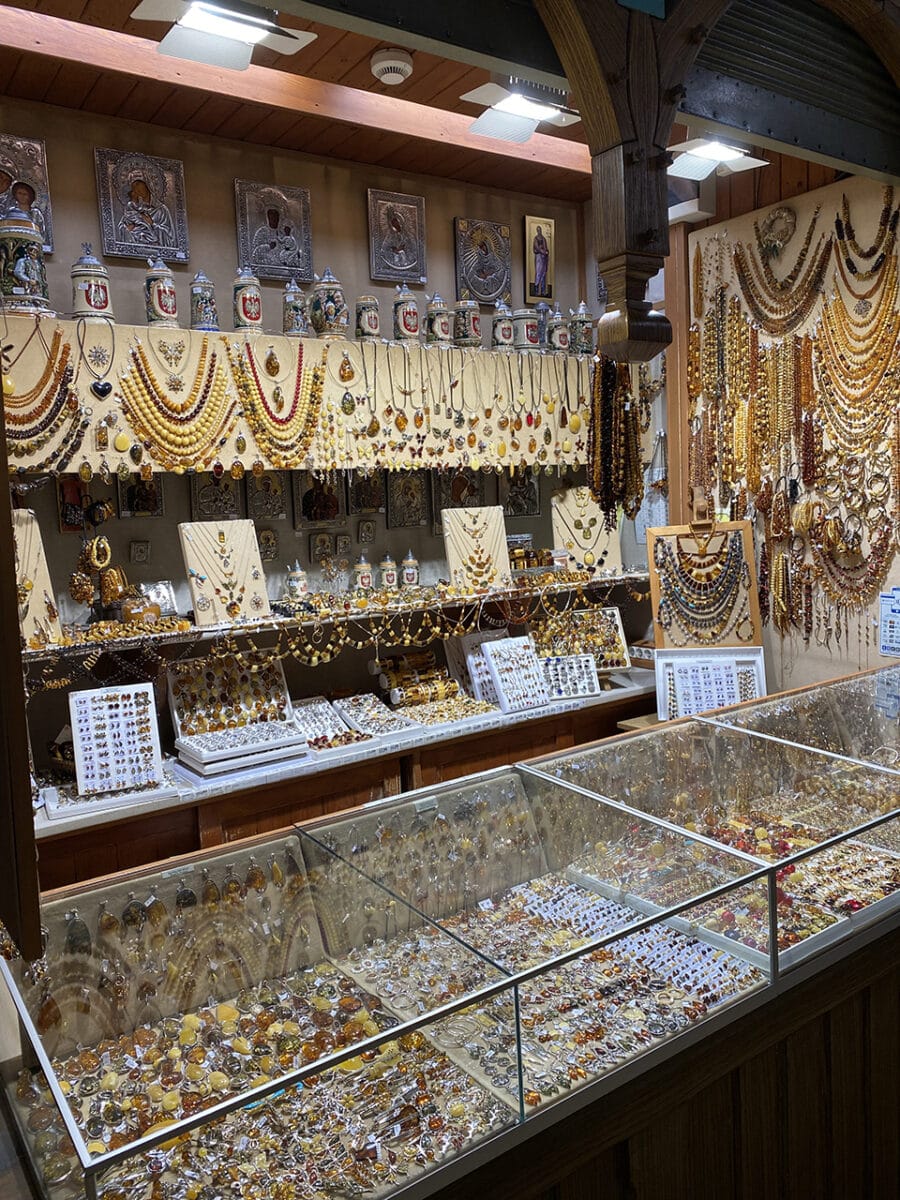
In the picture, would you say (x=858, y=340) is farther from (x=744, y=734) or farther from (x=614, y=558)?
(x=744, y=734)

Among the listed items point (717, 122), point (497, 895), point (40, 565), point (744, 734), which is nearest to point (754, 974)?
point (497, 895)

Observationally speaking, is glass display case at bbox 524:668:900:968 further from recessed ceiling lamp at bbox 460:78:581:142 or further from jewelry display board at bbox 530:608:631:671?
recessed ceiling lamp at bbox 460:78:581:142

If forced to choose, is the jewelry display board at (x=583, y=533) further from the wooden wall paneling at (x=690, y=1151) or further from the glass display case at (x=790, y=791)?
the wooden wall paneling at (x=690, y=1151)

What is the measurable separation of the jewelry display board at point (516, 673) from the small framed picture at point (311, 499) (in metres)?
0.99

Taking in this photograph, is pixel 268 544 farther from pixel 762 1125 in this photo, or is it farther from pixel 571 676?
pixel 762 1125

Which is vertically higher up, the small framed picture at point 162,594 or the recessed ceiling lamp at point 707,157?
the recessed ceiling lamp at point 707,157

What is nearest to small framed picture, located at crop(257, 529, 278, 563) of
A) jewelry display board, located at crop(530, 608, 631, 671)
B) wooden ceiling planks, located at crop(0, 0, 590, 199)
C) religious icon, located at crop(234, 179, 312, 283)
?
religious icon, located at crop(234, 179, 312, 283)

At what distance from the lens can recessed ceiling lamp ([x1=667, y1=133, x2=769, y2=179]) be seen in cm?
387

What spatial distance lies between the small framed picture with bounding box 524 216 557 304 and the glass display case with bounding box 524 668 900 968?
109 inches

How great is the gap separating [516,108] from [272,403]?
1468 millimetres

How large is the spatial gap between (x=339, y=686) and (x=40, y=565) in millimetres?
1524

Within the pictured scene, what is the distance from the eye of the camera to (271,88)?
12.1 ft

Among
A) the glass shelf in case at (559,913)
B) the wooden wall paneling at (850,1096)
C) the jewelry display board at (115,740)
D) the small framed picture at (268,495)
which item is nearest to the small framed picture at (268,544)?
the small framed picture at (268,495)

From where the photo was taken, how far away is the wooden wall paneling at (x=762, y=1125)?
182 cm
